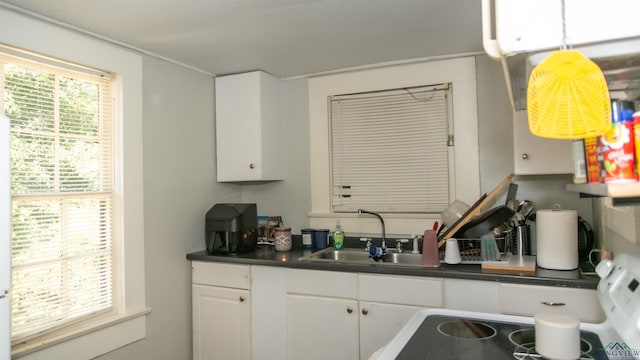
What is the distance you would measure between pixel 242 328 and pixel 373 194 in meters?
1.25

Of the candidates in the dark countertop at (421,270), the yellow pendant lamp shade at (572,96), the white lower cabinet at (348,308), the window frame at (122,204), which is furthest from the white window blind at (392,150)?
the yellow pendant lamp shade at (572,96)

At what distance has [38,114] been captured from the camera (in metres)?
2.03

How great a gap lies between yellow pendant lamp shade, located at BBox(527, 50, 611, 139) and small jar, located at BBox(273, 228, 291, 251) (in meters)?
2.34

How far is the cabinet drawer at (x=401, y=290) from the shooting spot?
223 cm

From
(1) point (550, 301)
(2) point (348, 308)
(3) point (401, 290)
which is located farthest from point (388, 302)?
(1) point (550, 301)

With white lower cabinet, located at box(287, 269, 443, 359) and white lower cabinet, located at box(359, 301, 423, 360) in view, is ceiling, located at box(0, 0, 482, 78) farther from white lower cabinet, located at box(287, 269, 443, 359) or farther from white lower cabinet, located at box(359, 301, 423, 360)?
white lower cabinet, located at box(359, 301, 423, 360)

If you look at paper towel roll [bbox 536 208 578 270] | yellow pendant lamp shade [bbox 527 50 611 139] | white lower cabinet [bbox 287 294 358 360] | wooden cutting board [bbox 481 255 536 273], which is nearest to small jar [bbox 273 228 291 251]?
white lower cabinet [bbox 287 294 358 360]

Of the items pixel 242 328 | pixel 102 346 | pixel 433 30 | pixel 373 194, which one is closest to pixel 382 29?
pixel 433 30

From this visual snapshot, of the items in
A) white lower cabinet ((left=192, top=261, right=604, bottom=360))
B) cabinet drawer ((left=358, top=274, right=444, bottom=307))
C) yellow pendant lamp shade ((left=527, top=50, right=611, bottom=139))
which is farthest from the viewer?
cabinet drawer ((left=358, top=274, right=444, bottom=307))

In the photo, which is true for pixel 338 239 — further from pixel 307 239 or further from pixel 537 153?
pixel 537 153

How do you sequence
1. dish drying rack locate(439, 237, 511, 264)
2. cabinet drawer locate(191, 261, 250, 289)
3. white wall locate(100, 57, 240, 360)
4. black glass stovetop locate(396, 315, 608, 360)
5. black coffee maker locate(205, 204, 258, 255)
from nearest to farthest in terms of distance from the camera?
black glass stovetop locate(396, 315, 608, 360) → dish drying rack locate(439, 237, 511, 264) → white wall locate(100, 57, 240, 360) → cabinet drawer locate(191, 261, 250, 289) → black coffee maker locate(205, 204, 258, 255)

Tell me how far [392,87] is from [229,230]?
4.83 feet

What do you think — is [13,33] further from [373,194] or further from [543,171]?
[543,171]

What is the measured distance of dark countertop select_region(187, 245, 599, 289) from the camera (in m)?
1.96
